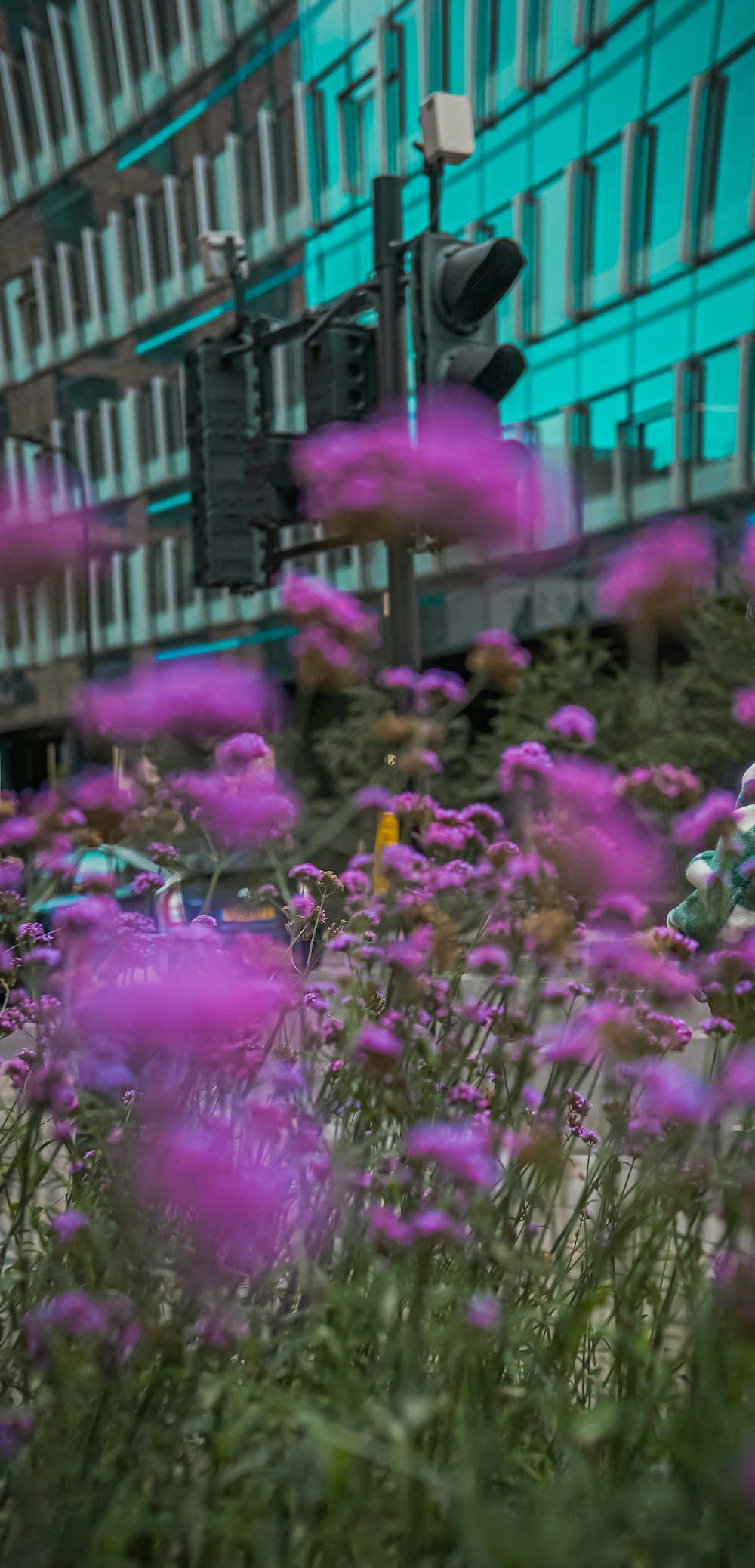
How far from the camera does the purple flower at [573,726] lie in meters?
1.82

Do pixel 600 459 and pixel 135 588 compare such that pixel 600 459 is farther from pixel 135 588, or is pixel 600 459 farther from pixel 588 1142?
pixel 588 1142

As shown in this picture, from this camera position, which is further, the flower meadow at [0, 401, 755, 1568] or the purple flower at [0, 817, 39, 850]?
the purple flower at [0, 817, 39, 850]

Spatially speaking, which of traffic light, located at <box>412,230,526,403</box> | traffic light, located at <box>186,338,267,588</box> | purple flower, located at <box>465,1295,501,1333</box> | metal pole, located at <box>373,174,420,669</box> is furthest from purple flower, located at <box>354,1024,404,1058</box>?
traffic light, located at <box>186,338,267,588</box>

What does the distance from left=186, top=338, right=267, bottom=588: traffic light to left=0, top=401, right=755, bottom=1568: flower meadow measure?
3917 mm

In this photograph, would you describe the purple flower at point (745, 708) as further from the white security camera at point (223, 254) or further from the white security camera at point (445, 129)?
the white security camera at point (223, 254)

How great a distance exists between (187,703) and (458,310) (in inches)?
106

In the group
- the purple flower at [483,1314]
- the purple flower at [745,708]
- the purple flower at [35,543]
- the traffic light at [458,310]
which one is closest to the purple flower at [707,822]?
the purple flower at [745,708]

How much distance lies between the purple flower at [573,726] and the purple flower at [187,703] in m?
0.43

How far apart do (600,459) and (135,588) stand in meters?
13.4

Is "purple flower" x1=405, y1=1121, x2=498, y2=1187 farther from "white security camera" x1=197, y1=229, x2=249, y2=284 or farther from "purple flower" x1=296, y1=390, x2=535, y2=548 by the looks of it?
"white security camera" x1=197, y1=229, x2=249, y2=284

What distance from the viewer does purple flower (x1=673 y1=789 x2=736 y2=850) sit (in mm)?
1545

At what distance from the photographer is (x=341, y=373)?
4.82 metres

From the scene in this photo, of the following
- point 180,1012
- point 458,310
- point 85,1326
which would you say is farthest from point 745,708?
point 458,310

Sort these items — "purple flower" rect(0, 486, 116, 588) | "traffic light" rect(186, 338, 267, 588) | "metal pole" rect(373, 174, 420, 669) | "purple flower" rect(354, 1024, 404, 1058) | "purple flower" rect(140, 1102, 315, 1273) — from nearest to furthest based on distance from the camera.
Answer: "purple flower" rect(140, 1102, 315, 1273) → "purple flower" rect(354, 1024, 404, 1058) → "purple flower" rect(0, 486, 116, 588) → "metal pole" rect(373, 174, 420, 669) → "traffic light" rect(186, 338, 267, 588)
